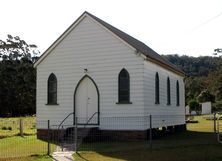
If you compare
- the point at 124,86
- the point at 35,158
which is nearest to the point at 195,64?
the point at 124,86

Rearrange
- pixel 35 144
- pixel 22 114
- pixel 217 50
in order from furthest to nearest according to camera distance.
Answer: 1. pixel 22 114
2. pixel 217 50
3. pixel 35 144

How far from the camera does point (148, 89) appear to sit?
2769 cm

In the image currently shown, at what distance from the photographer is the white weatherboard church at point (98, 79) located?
88.5ft

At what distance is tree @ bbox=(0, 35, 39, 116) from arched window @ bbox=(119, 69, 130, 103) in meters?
46.0

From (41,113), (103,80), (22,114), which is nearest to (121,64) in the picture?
(103,80)

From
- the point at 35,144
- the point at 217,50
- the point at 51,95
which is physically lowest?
the point at 35,144

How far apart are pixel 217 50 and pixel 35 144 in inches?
1921

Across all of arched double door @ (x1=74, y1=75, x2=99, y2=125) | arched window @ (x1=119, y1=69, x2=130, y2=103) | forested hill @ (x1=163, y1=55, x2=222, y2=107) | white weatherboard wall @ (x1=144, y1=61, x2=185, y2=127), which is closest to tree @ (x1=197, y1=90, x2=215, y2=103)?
forested hill @ (x1=163, y1=55, x2=222, y2=107)

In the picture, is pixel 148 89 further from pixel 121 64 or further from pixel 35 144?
pixel 35 144

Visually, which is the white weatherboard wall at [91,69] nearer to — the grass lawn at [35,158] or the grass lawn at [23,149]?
the grass lawn at [23,149]

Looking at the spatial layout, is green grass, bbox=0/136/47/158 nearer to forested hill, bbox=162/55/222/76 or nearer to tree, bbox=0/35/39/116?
tree, bbox=0/35/39/116

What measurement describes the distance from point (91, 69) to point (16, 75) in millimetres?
48108

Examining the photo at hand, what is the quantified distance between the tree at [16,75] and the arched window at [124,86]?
151 feet

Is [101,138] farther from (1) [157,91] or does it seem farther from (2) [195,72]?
(2) [195,72]
